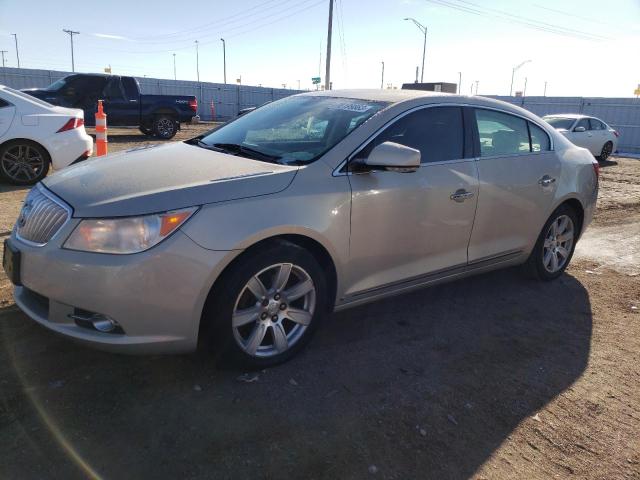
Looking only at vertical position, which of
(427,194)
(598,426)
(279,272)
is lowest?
(598,426)

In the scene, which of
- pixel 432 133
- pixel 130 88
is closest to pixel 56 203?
pixel 432 133

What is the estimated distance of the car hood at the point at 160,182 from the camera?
106 inches

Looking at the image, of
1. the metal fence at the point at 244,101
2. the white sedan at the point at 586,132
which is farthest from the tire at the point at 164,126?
the white sedan at the point at 586,132

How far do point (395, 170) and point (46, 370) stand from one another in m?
2.42

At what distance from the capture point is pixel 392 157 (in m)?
3.21

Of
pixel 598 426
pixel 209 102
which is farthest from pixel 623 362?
pixel 209 102

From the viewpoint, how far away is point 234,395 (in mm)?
2891

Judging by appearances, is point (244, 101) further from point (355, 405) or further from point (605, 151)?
point (355, 405)

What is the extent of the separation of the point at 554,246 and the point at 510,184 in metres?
1.16

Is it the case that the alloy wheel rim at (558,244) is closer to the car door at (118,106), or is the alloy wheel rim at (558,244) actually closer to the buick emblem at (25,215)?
the buick emblem at (25,215)

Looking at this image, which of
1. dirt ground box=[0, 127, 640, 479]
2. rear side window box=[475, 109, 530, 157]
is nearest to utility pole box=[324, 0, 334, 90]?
rear side window box=[475, 109, 530, 157]

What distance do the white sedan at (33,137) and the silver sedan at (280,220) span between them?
4.78m

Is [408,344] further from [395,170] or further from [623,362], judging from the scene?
[623,362]

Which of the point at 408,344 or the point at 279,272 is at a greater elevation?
the point at 279,272
